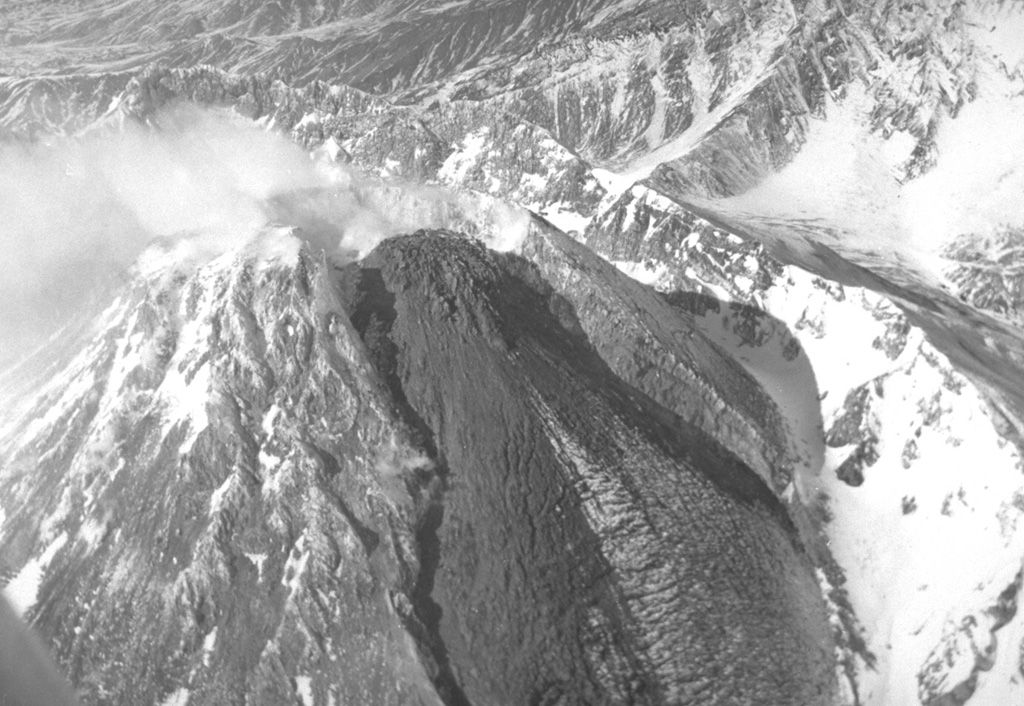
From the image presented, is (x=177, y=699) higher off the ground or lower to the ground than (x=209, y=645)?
lower

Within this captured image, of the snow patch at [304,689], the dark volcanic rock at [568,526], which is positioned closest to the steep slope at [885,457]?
the dark volcanic rock at [568,526]

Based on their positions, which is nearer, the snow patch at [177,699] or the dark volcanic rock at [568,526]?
the snow patch at [177,699]

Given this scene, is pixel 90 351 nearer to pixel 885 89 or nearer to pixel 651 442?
pixel 651 442

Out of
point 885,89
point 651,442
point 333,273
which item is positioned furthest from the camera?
point 885,89

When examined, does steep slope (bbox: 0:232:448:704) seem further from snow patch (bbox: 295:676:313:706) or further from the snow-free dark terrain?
the snow-free dark terrain

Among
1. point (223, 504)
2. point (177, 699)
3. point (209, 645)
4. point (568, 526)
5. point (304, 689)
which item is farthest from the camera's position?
point (568, 526)

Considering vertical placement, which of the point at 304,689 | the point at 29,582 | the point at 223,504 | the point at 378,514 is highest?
the point at 29,582

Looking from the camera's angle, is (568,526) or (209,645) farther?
(568,526)

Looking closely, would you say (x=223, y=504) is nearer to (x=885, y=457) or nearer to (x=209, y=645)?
(x=209, y=645)

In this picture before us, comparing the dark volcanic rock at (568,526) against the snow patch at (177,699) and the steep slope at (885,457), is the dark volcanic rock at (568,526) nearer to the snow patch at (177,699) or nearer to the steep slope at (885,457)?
the steep slope at (885,457)

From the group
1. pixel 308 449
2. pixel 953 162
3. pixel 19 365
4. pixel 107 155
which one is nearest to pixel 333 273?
pixel 308 449

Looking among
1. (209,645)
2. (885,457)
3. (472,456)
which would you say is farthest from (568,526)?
(885,457)
